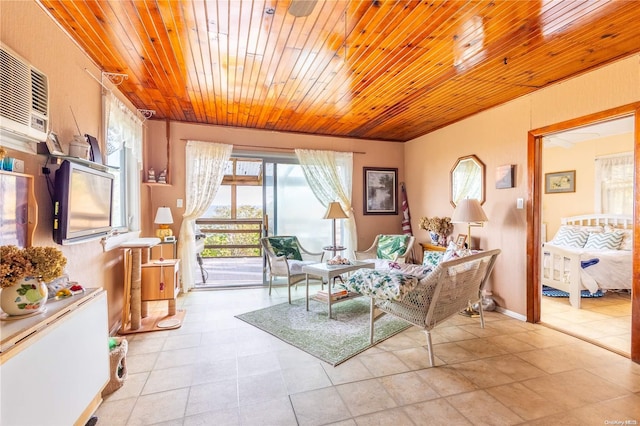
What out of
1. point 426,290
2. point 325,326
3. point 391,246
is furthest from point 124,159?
point 391,246

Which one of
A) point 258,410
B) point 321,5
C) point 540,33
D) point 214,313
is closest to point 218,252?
point 214,313

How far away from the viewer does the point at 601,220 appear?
5066mm

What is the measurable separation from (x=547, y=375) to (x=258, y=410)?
2.07 m

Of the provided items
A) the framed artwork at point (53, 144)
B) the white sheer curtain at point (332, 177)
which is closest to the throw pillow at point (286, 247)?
the white sheer curtain at point (332, 177)

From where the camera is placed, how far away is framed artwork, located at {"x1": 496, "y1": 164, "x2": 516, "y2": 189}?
351 cm

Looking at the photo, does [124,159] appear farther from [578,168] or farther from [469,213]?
[578,168]

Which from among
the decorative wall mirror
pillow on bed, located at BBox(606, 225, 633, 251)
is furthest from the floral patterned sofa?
pillow on bed, located at BBox(606, 225, 633, 251)

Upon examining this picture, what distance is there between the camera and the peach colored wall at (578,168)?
5.06m

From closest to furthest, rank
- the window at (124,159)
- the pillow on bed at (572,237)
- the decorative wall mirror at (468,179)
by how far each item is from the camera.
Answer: the window at (124,159) < the decorative wall mirror at (468,179) < the pillow on bed at (572,237)

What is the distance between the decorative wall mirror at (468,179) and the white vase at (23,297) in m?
4.23

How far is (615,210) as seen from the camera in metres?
4.98

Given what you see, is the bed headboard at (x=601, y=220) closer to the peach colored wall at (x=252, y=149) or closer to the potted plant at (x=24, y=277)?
the peach colored wall at (x=252, y=149)

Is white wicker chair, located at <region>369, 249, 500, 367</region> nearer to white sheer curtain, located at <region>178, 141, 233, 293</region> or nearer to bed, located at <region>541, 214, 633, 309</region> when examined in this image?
bed, located at <region>541, 214, 633, 309</region>

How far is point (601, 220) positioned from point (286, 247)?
515cm
